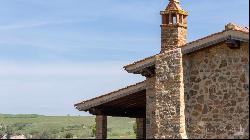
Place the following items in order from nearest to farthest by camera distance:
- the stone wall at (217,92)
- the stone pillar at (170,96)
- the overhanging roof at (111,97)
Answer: the stone wall at (217,92), the stone pillar at (170,96), the overhanging roof at (111,97)

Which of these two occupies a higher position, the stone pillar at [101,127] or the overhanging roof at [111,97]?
Result: the overhanging roof at [111,97]

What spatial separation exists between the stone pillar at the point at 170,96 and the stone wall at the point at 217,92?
0.86 ft

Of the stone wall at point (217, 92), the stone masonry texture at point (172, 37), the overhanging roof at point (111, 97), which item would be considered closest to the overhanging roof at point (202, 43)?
the stone wall at point (217, 92)

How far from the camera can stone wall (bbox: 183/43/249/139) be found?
50.5ft

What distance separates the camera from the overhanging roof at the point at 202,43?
1523cm

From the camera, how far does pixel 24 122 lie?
334ft

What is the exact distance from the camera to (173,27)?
18328 mm

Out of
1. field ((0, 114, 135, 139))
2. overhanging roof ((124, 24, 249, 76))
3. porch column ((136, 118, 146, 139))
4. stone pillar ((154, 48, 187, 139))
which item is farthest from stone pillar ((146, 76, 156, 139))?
field ((0, 114, 135, 139))

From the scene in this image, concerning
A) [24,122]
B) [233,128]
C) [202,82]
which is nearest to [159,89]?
[202,82]

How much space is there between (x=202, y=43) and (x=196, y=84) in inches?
54.0

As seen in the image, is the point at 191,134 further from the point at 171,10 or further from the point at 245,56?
the point at 171,10

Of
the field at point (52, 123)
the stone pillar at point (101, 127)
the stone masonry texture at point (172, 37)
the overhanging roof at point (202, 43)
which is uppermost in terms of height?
the field at point (52, 123)

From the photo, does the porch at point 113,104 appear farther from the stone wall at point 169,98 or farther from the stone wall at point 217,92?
the stone wall at point 217,92

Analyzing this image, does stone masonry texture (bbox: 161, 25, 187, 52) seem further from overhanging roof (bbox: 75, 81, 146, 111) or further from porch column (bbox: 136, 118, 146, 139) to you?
porch column (bbox: 136, 118, 146, 139)
